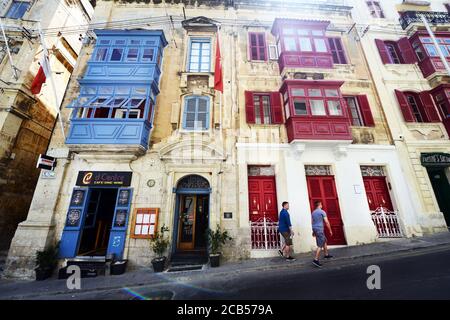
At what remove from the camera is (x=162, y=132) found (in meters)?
9.27

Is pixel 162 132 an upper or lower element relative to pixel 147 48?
lower

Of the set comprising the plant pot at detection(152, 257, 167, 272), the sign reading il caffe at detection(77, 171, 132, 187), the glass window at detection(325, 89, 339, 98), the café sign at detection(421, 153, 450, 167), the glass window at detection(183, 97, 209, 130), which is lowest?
the plant pot at detection(152, 257, 167, 272)

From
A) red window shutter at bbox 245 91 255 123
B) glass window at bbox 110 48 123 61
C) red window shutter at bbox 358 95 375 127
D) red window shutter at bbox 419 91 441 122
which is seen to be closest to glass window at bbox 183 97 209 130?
red window shutter at bbox 245 91 255 123

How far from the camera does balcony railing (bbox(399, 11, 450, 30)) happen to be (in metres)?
11.5

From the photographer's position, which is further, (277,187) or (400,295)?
(277,187)

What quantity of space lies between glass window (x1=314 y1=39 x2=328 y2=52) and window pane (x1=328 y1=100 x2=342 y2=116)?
11.3ft

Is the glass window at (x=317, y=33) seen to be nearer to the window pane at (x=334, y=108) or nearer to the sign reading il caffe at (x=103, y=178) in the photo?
the window pane at (x=334, y=108)

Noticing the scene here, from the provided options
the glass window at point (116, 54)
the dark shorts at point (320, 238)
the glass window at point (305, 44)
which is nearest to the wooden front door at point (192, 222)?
the dark shorts at point (320, 238)

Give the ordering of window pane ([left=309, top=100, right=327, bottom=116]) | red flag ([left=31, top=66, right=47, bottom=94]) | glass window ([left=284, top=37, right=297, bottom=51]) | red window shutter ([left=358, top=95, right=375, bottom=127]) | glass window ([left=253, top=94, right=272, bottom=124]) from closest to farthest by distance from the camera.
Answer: red flag ([left=31, top=66, right=47, bottom=94]) < window pane ([left=309, top=100, right=327, bottom=116]) < red window shutter ([left=358, top=95, right=375, bottom=127]) < glass window ([left=253, top=94, right=272, bottom=124]) < glass window ([left=284, top=37, right=297, bottom=51])

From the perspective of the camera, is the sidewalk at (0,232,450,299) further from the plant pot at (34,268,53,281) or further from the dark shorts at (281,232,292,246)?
the dark shorts at (281,232,292,246)
